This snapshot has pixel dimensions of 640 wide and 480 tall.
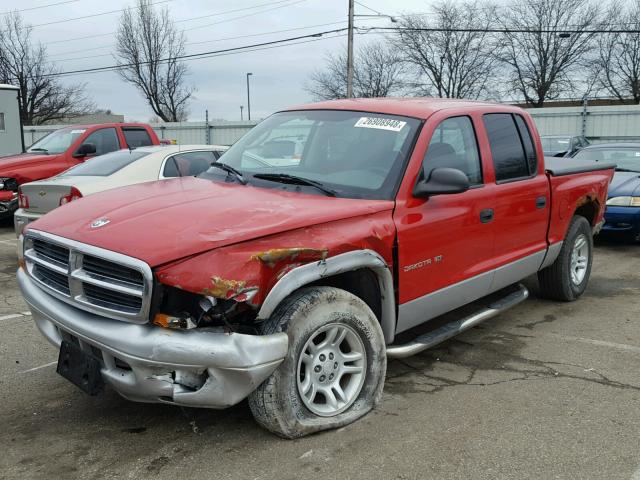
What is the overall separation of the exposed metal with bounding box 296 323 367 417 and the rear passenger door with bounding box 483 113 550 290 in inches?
65.1

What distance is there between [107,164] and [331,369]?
18.0 ft

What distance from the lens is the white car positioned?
6914 mm

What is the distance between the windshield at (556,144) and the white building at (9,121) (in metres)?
13.6

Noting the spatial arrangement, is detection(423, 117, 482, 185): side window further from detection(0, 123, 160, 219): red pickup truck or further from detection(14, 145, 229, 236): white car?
detection(0, 123, 160, 219): red pickup truck

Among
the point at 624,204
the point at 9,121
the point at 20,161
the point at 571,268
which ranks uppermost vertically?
the point at 9,121

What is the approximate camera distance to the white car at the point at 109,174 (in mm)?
6914

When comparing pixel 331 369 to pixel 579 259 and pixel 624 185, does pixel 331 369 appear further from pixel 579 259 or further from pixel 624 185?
pixel 624 185

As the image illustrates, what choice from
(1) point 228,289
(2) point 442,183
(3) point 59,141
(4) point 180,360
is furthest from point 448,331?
(3) point 59,141

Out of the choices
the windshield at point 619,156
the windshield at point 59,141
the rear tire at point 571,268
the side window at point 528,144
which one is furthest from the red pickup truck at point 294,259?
the windshield at point 59,141

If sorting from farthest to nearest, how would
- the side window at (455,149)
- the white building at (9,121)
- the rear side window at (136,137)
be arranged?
the white building at (9,121) → the rear side window at (136,137) → the side window at (455,149)

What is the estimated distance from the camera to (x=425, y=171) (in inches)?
153

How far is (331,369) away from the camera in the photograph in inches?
132

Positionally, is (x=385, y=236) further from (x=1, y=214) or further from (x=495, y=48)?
(x=495, y=48)

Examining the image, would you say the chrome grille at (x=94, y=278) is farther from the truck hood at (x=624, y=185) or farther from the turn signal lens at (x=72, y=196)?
the truck hood at (x=624, y=185)
